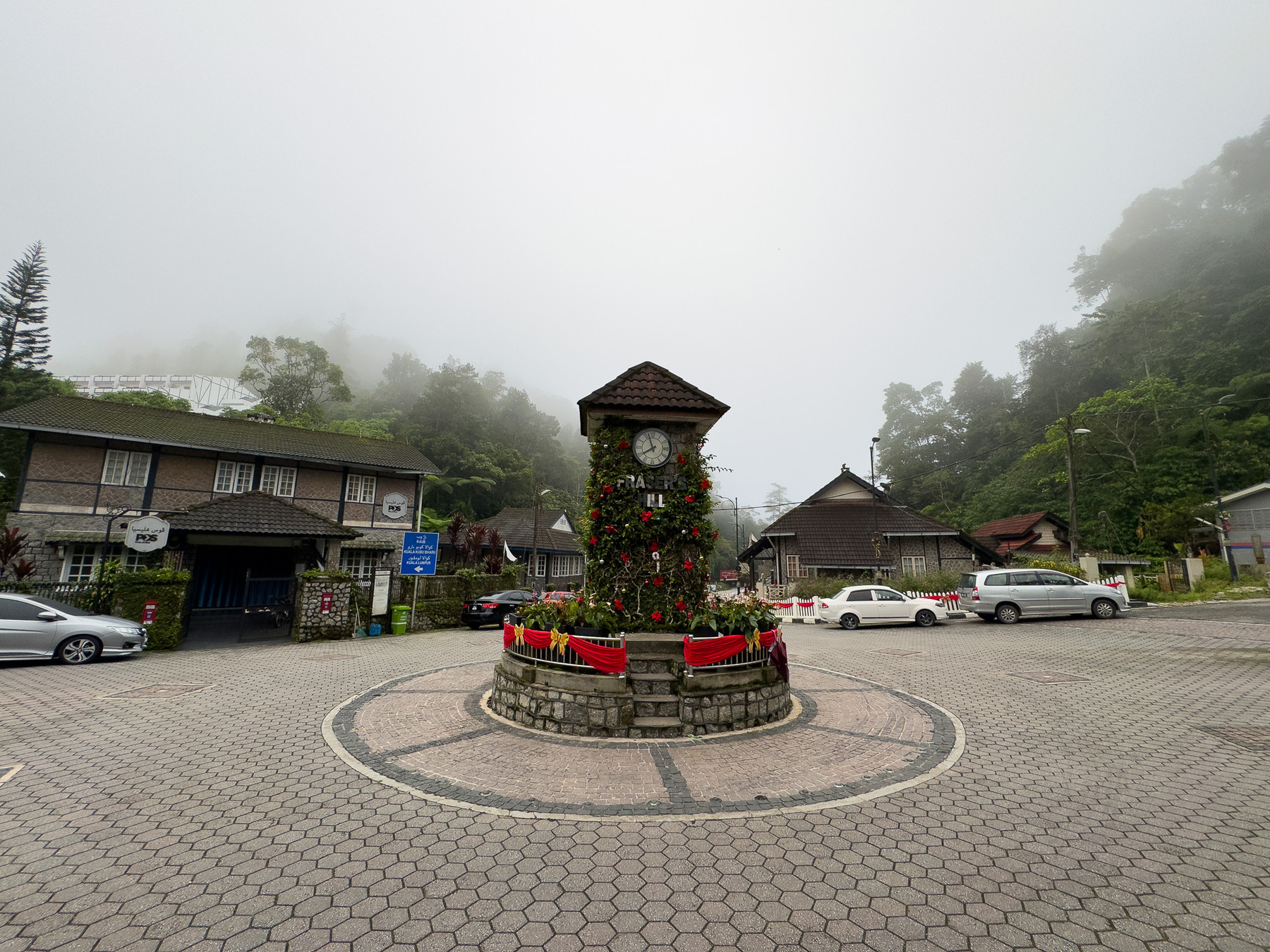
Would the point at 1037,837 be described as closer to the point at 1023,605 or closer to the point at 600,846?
the point at 600,846

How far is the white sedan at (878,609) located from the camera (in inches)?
678

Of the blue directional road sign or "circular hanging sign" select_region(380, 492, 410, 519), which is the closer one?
the blue directional road sign

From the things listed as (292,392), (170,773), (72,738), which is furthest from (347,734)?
(292,392)

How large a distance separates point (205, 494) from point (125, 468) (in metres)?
2.42

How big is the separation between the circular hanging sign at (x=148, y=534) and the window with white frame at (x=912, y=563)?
30480 millimetres

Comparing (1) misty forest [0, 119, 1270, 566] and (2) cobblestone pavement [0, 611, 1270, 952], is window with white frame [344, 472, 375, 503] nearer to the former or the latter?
(1) misty forest [0, 119, 1270, 566]

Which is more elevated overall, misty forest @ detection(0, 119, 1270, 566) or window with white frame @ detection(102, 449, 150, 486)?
misty forest @ detection(0, 119, 1270, 566)

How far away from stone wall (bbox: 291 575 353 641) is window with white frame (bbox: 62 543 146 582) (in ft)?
25.9

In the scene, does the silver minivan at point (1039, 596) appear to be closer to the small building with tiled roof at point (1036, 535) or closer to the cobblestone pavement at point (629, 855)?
the cobblestone pavement at point (629, 855)

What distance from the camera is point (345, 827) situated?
383cm

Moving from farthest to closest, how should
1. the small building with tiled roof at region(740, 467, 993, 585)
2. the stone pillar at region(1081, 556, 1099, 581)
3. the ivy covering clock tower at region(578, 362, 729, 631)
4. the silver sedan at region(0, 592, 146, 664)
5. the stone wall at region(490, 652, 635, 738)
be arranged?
1. the small building with tiled roof at region(740, 467, 993, 585)
2. the stone pillar at region(1081, 556, 1099, 581)
3. the silver sedan at region(0, 592, 146, 664)
4. the ivy covering clock tower at region(578, 362, 729, 631)
5. the stone wall at region(490, 652, 635, 738)

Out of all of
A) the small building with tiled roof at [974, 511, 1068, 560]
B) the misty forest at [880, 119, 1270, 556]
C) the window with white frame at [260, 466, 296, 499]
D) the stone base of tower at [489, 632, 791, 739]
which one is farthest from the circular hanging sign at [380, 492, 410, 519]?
the misty forest at [880, 119, 1270, 556]

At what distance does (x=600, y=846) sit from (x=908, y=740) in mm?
4084

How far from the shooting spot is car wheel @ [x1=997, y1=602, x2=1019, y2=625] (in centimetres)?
1598
